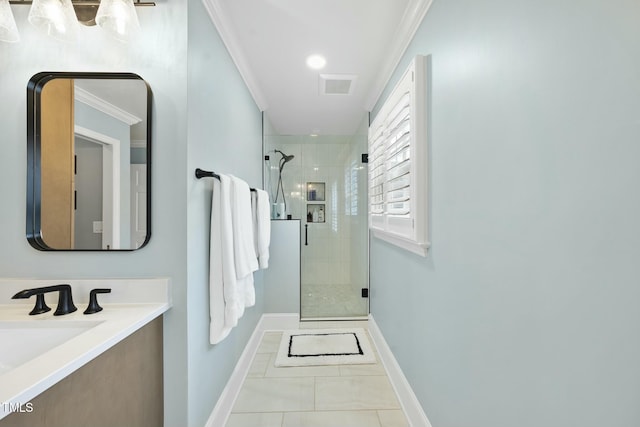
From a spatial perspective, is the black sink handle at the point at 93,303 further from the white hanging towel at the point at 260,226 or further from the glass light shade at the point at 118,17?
the white hanging towel at the point at 260,226

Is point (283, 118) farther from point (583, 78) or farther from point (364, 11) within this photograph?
point (583, 78)

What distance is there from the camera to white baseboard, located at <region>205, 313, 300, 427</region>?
1.64m

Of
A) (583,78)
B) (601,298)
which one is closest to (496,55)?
(583,78)

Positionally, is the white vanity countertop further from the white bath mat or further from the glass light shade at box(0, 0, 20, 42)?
the white bath mat

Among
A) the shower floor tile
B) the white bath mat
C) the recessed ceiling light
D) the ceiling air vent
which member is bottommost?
the white bath mat

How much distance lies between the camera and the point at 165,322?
1.28 m

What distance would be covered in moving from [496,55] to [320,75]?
63.0 inches

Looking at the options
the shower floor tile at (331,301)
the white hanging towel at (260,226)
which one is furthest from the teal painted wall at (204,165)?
the shower floor tile at (331,301)

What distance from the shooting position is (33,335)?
103cm

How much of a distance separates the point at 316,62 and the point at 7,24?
1.60 m

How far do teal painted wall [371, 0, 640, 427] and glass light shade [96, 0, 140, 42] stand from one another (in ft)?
4.39

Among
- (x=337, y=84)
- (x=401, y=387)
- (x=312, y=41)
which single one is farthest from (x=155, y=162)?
(x=401, y=387)

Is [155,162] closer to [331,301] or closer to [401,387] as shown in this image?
[401,387]

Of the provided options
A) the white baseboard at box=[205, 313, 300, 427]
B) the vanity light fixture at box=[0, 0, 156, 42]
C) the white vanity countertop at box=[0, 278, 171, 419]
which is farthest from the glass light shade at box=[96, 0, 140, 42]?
the white baseboard at box=[205, 313, 300, 427]
